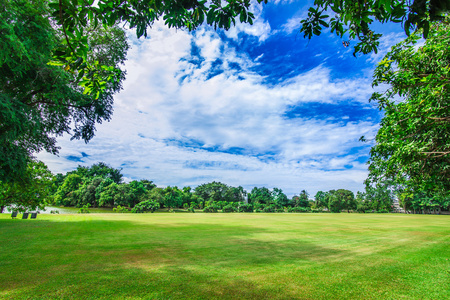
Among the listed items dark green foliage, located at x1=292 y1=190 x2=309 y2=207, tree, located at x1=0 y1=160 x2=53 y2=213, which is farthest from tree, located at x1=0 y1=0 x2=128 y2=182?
dark green foliage, located at x1=292 y1=190 x2=309 y2=207

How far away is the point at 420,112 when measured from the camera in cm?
736

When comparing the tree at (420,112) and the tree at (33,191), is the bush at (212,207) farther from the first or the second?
the tree at (420,112)

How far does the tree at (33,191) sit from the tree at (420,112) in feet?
80.3

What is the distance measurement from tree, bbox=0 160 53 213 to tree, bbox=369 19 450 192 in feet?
80.3

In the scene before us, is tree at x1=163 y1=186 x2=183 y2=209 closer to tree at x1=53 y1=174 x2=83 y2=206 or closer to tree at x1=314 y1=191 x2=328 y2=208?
tree at x1=53 y1=174 x2=83 y2=206

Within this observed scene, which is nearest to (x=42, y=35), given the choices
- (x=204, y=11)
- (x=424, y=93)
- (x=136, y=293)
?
(x=204, y=11)

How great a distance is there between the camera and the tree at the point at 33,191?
16781mm

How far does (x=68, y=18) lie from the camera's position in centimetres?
301

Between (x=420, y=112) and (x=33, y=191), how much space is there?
85.3ft

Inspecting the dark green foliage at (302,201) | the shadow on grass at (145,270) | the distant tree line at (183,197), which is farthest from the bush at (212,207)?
the shadow on grass at (145,270)

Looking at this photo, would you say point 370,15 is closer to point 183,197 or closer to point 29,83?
point 29,83

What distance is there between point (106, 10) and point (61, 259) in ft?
24.6

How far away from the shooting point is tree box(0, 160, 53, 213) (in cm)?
1678

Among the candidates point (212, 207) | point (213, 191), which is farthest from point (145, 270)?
point (213, 191)
